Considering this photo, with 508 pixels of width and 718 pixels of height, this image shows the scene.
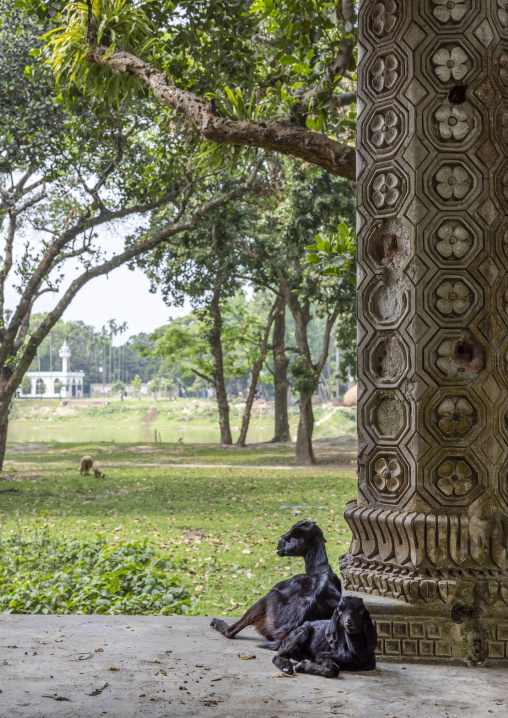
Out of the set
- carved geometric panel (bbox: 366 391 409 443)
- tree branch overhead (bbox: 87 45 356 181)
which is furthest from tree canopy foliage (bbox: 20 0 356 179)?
carved geometric panel (bbox: 366 391 409 443)

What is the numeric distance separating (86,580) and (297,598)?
9.47ft

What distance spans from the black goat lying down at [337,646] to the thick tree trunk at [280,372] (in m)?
20.2

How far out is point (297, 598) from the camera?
3561 millimetres

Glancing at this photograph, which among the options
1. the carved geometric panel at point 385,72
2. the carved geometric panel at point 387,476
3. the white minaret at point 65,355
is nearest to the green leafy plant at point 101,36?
the carved geometric panel at point 385,72

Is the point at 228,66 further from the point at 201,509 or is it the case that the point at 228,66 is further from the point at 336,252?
the point at 201,509

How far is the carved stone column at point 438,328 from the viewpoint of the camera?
329cm

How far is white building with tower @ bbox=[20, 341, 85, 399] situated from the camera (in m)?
62.9

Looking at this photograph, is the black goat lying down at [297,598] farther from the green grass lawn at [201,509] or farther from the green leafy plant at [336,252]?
the green grass lawn at [201,509]

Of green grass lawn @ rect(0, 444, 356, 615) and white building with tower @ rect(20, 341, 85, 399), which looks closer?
green grass lawn @ rect(0, 444, 356, 615)

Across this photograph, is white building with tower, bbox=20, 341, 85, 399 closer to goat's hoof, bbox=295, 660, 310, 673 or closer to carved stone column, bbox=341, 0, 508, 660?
carved stone column, bbox=341, 0, 508, 660

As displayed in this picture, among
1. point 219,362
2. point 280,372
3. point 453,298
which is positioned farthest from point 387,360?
point 280,372

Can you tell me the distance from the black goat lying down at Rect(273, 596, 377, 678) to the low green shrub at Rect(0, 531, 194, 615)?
221 centimetres

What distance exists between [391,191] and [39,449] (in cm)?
2212

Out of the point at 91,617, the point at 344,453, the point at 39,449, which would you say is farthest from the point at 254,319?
the point at 91,617
